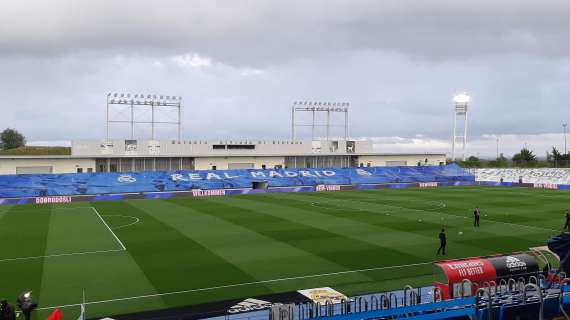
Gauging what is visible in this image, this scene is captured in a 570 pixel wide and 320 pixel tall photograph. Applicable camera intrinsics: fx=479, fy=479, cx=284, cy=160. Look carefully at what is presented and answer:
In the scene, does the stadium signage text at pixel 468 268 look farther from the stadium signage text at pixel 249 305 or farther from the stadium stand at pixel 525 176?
the stadium stand at pixel 525 176

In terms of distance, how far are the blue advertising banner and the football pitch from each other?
47.2 ft

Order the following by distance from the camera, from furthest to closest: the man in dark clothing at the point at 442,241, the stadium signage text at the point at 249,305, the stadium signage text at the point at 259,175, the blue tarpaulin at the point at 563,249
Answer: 1. the stadium signage text at the point at 259,175
2. the man in dark clothing at the point at 442,241
3. the stadium signage text at the point at 249,305
4. the blue tarpaulin at the point at 563,249

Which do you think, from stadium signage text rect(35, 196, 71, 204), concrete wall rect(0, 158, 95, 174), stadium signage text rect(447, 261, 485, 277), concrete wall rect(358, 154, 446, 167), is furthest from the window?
stadium signage text rect(447, 261, 485, 277)

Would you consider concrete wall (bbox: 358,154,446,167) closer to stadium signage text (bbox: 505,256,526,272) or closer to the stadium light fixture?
the stadium light fixture

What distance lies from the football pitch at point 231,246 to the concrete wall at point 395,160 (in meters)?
41.5

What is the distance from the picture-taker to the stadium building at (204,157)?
72.0 m

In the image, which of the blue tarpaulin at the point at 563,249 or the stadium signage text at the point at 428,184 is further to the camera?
the stadium signage text at the point at 428,184

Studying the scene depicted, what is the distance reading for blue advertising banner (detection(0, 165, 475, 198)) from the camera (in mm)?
62938

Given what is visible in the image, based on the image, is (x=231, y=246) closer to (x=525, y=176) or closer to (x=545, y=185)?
(x=545, y=185)

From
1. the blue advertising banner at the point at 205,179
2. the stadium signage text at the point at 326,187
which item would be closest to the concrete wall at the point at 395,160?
the blue advertising banner at the point at 205,179

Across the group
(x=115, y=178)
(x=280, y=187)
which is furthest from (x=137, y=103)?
(x=280, y=187)

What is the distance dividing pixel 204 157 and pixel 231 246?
53239mm

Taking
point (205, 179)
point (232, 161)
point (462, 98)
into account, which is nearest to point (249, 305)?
point (205, 179)

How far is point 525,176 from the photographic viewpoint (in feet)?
276
